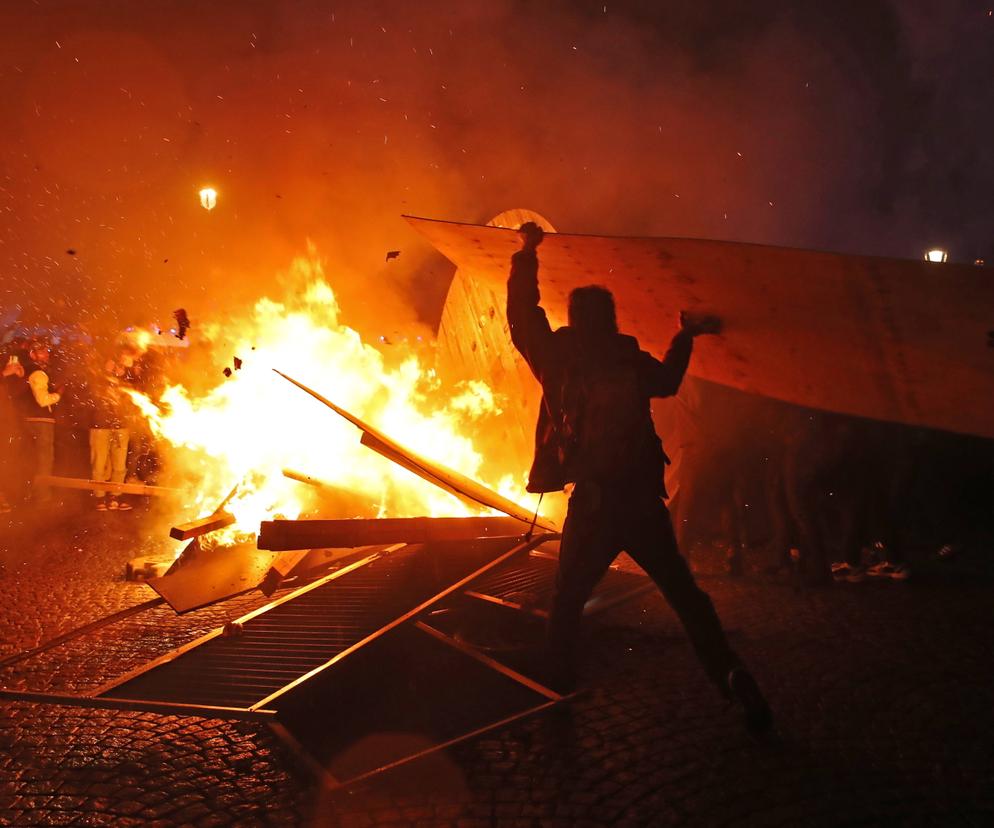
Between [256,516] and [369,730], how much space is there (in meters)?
4.38

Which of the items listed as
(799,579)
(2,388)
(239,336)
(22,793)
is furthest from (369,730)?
(2,388)

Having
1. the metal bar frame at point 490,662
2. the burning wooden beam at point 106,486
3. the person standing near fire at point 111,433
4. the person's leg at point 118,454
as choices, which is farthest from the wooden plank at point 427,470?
the person's leg at point 118,454

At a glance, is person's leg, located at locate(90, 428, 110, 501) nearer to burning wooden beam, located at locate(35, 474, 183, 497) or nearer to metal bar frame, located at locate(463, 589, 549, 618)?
burning wooden beam, located at locate(35, 474, 183, 497)

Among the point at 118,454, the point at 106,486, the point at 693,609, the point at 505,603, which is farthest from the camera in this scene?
the point at 118,454

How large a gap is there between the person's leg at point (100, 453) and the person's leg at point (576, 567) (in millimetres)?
9733

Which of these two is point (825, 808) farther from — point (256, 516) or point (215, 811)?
point (256, 516)

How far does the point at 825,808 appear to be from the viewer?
9.87 ft

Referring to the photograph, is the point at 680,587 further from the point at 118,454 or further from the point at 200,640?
the point at 118,454

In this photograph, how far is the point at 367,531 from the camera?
5.89 m

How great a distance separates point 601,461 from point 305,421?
5.25 m

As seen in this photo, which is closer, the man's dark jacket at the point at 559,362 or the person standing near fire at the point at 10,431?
the man's dark jacket at the point at 559,362

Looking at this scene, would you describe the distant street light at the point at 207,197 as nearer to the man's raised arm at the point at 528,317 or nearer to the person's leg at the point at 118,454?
the person's leg at the point at 118,454

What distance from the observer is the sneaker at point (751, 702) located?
3.54 metres

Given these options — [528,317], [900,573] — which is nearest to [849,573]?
[900,573]
